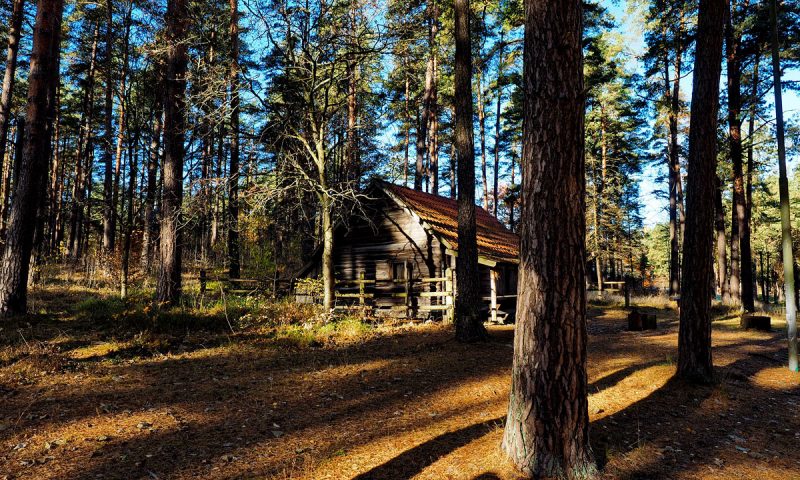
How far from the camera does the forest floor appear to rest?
431cm

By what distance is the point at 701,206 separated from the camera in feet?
22.9

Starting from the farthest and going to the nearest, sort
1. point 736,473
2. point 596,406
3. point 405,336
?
point 405,336
point 596,406
point 736,473

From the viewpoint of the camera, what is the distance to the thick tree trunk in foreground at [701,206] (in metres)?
6.88

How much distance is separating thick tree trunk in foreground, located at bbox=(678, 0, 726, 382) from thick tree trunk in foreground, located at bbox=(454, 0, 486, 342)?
4578 millimetres

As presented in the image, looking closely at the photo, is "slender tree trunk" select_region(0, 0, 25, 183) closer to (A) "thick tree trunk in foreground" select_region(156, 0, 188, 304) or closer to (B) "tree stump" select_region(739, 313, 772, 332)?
(A) "thick tree trunk in foreground" select_region(156, 0, 188, 304)

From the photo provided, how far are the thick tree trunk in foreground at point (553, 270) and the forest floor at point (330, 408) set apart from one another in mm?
553

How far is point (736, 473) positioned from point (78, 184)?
1383 inches

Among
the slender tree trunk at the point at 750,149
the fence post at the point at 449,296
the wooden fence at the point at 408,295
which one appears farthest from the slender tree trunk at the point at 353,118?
the slender tree trunk at the point at 750,149

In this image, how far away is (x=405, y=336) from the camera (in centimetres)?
1212

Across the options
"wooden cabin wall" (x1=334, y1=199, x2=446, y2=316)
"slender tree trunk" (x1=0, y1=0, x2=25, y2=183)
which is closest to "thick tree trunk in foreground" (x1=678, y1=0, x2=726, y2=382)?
"wooden cabin wall" (x1=334, y1=199, x2=446, y2=316)

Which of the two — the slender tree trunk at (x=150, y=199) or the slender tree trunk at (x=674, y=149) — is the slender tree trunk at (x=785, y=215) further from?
the slender tree trunk at (x=150, y=199)

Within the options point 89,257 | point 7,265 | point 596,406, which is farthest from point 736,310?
point 89,257

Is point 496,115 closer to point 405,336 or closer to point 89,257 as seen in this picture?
point 405,336

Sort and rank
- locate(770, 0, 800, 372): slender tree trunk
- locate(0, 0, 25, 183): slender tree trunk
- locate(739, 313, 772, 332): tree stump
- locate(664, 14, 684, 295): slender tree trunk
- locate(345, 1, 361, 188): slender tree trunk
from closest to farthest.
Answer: locate(770, 0, 800, 372): slender tree trunk < locate(345, 1, 361, 188): slender tree trunk < locate(739, 313, 772, 332): tree stump < locate(0, 0, 25, 183): slender tree trunk < locate(664, 14, 684, 295): slender tree trunk
